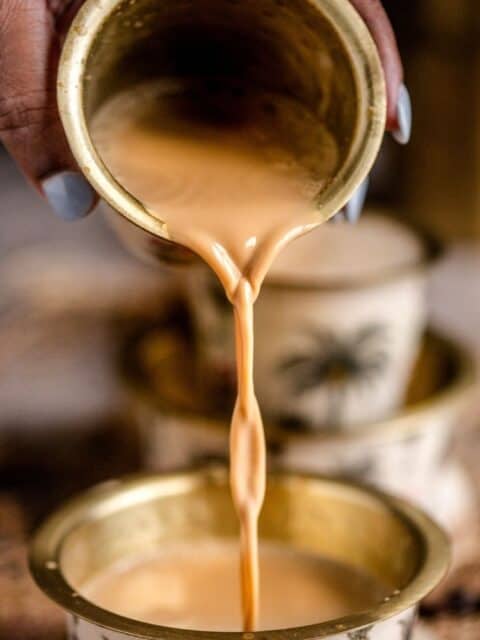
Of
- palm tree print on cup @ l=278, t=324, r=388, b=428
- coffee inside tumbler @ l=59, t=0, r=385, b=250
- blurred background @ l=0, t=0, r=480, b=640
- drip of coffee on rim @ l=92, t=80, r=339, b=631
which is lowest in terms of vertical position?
blurred background @ l=0, t=0, r=480, b=640

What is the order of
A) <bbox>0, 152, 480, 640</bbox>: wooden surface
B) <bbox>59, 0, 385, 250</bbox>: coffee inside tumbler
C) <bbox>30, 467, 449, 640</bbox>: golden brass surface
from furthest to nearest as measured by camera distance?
<bbox>0, 152, 480, 640</bbox>: wooden surface < <bbox>30, 467, 449, 640</bbox>: golden brass surface < <bbox>59, 0, 385, 250</bbox>: coffee inside tumbler

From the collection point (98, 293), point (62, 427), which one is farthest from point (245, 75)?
point (98, 293)

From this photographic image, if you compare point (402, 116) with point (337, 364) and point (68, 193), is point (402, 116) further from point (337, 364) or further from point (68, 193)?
point (337, 364)

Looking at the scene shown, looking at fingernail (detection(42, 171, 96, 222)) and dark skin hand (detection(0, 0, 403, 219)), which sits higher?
dark skin hand (detection(0, 0, 403, 219))

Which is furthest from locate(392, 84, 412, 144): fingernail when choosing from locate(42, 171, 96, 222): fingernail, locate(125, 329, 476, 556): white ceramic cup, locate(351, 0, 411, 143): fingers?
locate(125, 329, 476, 556): white ceramic cup

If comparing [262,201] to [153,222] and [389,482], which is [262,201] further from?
[389,482]

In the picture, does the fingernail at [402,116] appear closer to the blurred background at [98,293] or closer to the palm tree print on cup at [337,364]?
the palm tree print on cup at [337,364]

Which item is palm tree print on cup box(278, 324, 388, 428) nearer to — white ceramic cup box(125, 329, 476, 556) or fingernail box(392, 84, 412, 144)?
white ceramic cup box(125, 329, 476, 556)

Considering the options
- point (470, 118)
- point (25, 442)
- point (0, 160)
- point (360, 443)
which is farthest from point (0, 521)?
point (0, 160)
